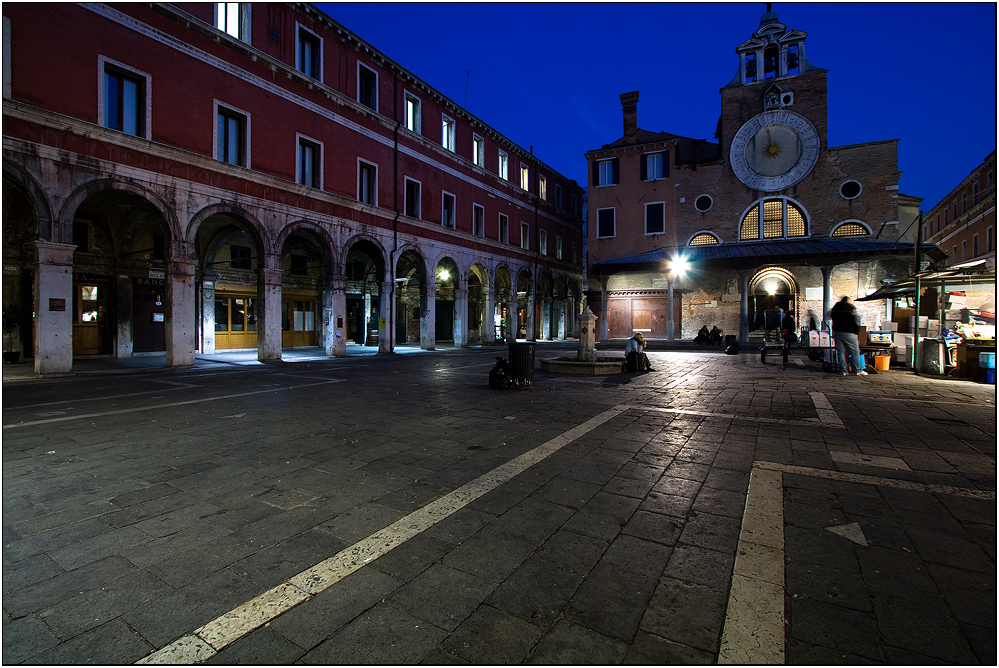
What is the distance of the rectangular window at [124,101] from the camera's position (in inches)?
484

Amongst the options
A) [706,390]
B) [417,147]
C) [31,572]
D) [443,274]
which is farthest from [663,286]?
[31,572]

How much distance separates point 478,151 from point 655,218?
40.9 ft

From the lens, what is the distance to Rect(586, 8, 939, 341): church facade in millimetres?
24281

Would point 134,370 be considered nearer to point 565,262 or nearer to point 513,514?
point 513,514

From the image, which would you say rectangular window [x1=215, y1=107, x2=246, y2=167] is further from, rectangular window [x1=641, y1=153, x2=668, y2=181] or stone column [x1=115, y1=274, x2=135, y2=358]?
rectangular window [x1=641, y1=153, x2=668, y2=181]

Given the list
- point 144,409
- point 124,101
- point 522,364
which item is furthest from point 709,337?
point 124,101

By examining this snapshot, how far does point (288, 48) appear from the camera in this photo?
16203mm

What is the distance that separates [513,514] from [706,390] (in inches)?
284

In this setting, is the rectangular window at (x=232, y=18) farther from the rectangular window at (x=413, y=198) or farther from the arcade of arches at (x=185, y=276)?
the rectangular window at (x=413, y=198)

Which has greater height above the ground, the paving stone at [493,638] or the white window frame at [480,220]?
the white window frame at [480,220]

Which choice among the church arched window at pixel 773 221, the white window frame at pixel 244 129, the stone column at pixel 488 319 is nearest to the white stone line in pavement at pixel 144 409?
the white window frame at pixel 244 129

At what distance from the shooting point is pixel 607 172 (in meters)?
30.6

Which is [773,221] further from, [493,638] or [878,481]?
[493,638]

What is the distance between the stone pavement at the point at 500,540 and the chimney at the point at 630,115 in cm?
2986
